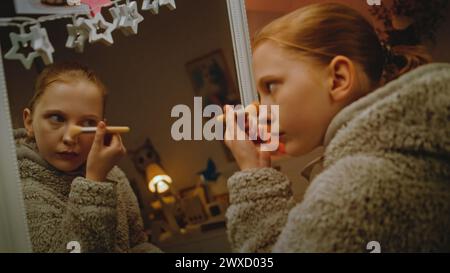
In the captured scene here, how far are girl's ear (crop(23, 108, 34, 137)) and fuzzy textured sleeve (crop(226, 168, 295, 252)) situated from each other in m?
0.55

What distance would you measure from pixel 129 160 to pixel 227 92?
1.04 feet

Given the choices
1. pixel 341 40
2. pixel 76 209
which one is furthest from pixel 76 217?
pixel 341 40

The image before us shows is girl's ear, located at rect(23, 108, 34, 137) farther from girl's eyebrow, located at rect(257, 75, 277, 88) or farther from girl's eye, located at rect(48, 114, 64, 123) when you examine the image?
girl's eyebrow, located at rect(257, 75, 277, 88)

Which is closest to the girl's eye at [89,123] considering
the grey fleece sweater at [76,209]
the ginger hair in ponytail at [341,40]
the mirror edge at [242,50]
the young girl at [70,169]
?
the young girl at [70,169]

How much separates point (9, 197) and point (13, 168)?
0.08 metres

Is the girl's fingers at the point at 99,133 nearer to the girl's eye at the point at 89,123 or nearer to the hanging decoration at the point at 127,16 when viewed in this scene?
the girl's eye at the point at 89,123

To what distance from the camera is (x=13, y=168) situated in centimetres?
142

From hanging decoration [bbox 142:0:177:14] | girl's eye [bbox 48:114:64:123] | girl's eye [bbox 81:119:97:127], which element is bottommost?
girl's eye [bbox 81:119:97:127]

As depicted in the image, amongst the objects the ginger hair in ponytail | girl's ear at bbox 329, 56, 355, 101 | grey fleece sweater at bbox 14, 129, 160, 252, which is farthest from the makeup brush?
girl's ear at bbox 329, 56, 355, 101

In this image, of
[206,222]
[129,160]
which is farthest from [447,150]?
[129,160]

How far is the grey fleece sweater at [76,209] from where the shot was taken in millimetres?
1378

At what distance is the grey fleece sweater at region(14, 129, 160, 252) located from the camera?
1378 millimetres

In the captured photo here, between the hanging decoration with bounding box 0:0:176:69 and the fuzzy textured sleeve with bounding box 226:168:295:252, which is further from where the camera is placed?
the hanging decoration with bounding box 0:0:176:69
